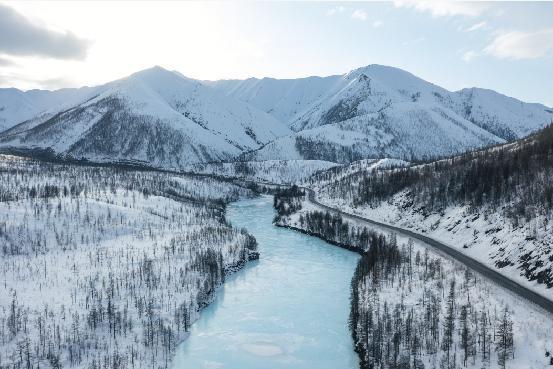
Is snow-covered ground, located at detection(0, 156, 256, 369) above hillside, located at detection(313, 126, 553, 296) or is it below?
Answer: below

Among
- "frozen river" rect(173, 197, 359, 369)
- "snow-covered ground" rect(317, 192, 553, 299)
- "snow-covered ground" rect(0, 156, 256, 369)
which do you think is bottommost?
"frozen river" rect(173, 197, 359, 369)

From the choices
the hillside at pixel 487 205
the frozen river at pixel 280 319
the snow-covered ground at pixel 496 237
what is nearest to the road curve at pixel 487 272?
the snow-covered ground at pixel 496 237

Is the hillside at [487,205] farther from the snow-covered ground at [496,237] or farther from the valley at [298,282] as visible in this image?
the valley at [298,282]

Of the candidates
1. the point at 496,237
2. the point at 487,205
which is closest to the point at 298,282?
the point at 496,237

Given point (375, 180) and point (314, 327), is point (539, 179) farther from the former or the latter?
point (375, 180)

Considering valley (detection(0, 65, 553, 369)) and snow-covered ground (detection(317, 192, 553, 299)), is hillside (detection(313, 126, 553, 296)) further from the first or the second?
valley (detection(0, 65, 553, 369))

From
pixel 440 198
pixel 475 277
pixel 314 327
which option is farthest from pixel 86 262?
pixel 440 198

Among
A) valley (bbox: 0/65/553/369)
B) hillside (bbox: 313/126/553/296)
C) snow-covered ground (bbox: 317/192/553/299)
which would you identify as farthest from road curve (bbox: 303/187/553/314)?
hillside (bbox: 313/126/553/296)
